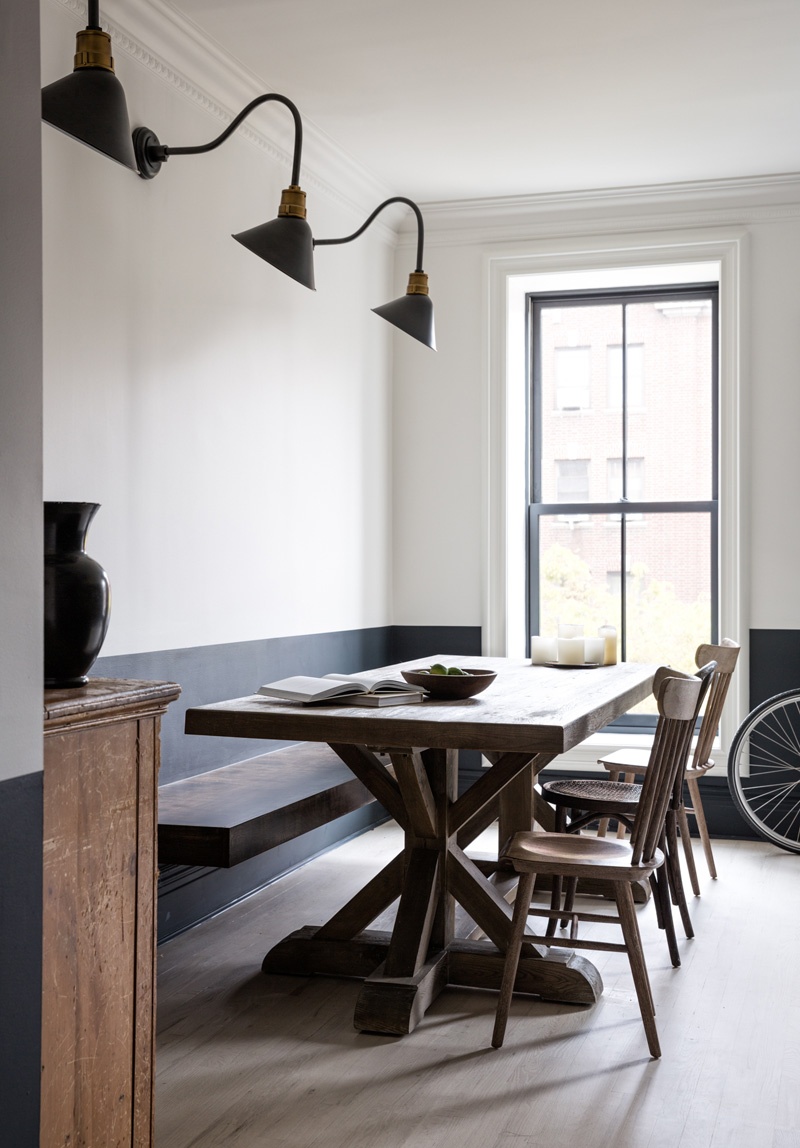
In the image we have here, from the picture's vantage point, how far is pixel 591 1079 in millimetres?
2721

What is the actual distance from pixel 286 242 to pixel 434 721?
4.69 feet

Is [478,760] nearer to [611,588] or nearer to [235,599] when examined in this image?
[611,588]

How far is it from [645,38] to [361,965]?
3.26 meters

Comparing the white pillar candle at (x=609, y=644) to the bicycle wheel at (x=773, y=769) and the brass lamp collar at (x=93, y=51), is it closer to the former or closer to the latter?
the bicycle wheel at (x=773, y=769)

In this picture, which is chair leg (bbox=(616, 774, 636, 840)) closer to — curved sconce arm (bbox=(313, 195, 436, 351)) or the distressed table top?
the distressed table top

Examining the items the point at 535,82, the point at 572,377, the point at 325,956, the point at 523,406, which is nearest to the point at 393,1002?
the point at 325,956

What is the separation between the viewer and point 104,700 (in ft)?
6.22

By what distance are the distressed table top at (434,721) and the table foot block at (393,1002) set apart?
74cm

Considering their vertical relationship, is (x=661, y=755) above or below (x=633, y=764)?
above

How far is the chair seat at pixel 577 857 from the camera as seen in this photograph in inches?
111

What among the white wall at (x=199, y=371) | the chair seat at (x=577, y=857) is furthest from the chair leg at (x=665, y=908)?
the white wall at (x=199, y=371)

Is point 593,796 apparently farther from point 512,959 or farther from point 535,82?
point 535,82

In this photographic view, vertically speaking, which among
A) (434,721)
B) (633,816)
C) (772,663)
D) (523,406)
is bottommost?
(633,816)

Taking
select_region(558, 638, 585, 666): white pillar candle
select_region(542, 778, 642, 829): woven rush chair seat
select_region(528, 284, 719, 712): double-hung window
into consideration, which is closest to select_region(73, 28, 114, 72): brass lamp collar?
select_region(542, 778, 642, 829): woven rush chair seat
